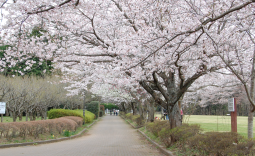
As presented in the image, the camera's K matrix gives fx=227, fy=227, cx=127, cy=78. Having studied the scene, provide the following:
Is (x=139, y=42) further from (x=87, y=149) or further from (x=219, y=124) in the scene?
(x=219, y=124)

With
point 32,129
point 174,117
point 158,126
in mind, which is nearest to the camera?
point 174,117

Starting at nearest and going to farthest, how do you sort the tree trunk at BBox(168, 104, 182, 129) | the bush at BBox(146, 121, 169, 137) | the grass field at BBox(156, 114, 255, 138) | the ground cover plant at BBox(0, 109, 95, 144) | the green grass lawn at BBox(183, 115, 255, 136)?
the tree trunk at BBox(168, 104, 182, 129) → the ground cover plant at BBox(0, 109, 95, 144) → the bush at BBox(146, 121, 169, 137) → the grass field at BBox(156, 114, 255, 138) → the green grass lawn at BBox(183, 115, 255, 136)

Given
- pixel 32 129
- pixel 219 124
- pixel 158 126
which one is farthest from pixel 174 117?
pixel 219 124

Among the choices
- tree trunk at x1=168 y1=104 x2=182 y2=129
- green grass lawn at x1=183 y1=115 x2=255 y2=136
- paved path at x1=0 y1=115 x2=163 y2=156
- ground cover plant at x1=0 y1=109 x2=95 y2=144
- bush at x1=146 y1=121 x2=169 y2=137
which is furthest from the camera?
green grass lawn at x1=183 y1=115 x2=255 y2=136

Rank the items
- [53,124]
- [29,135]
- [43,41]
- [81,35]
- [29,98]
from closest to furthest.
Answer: [81,35]
[43,41]
[29,135]
[53,124]
[29,98]

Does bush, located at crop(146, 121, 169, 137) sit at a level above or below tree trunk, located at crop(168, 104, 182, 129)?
below

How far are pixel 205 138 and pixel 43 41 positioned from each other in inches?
332

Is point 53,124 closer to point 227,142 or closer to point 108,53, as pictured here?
point 108,53

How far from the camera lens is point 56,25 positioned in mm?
9125

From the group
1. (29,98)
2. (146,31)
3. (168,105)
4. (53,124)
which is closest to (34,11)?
(146,31)

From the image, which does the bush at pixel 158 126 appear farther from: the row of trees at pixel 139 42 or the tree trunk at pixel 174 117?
the row of trees at pixel 139 42

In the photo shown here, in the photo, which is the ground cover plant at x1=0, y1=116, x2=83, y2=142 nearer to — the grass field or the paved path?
the paved path

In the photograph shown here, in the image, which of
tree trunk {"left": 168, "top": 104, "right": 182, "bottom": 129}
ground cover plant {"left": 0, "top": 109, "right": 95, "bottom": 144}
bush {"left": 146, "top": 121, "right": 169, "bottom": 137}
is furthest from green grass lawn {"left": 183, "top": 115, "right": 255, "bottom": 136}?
ground cover plant {"left": 0, "top": 109, "right": 95, "bottom": 144}

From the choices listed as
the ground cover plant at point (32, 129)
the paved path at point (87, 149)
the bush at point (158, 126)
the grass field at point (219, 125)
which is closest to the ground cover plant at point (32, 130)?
the ground cover plant at point (32, 129)
